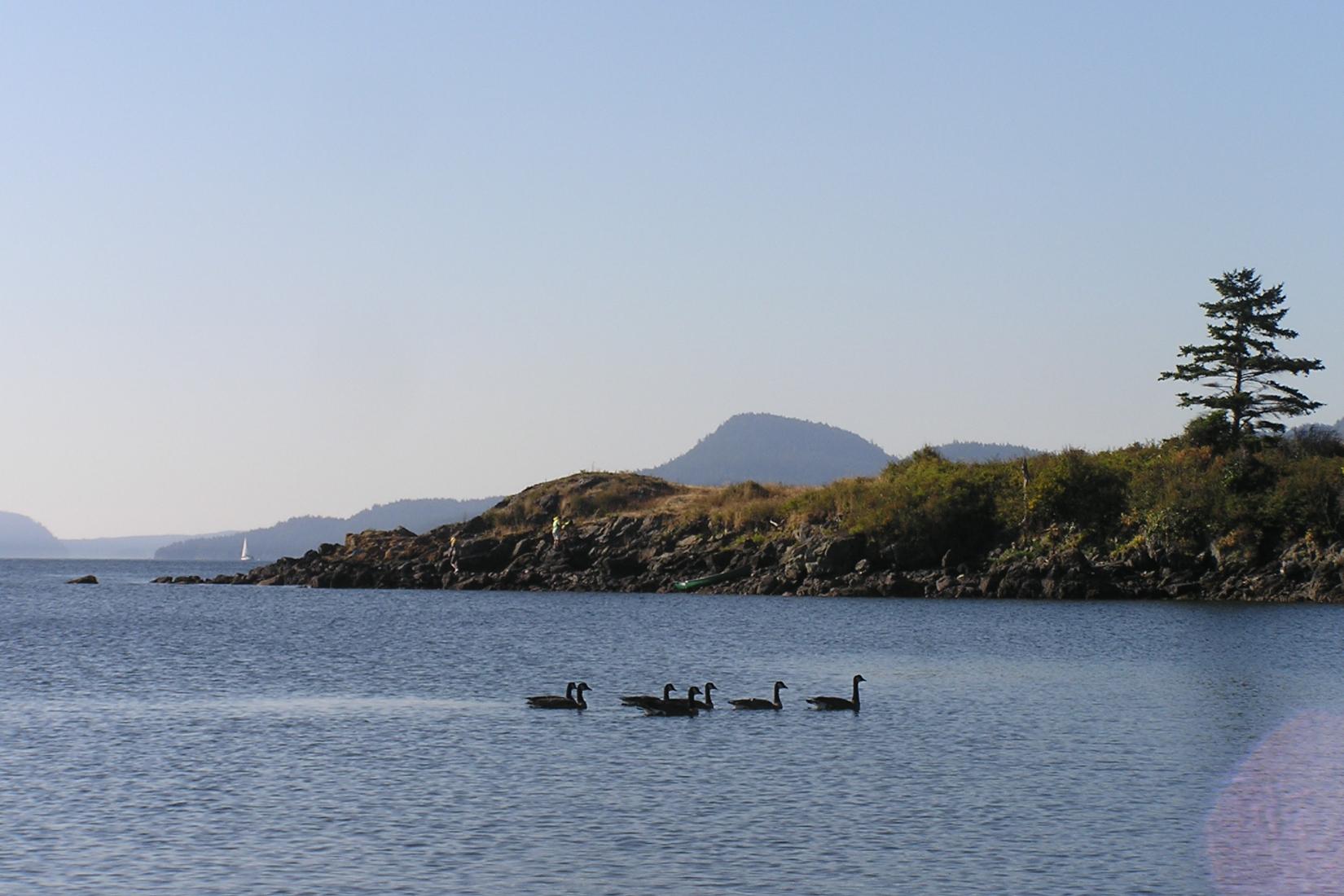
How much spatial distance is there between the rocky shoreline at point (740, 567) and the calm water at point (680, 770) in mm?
27284

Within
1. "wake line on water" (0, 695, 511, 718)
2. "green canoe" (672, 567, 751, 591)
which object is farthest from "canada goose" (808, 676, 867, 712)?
"green canoe" (672, 567, 751, 591)

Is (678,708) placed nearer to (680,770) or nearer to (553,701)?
(553,701)

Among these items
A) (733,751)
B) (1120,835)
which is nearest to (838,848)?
(1120,835)

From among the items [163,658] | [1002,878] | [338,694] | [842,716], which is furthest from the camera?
[163,658]

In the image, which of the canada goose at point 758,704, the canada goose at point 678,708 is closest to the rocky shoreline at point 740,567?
the canada goose at point 758,704

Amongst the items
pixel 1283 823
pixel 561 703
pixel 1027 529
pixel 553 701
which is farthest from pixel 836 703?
pixel 1027 529

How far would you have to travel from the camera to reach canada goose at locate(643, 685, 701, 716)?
41.5 meters

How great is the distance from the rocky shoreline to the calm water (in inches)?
1074

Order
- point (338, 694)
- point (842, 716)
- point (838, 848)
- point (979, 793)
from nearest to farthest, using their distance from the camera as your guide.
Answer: point (838, 848)
point (979, 793)
point (842, 716)
point (338, 694)

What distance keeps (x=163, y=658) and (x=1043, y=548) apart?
61170mm

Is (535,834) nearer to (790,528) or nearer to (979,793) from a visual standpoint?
(979,793)

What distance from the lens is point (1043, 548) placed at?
4035 inches

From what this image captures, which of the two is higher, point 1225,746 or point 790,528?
point 790,528

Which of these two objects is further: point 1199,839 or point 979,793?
point 979,793
